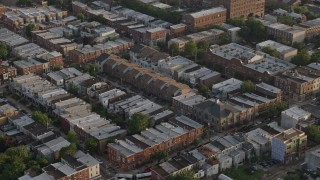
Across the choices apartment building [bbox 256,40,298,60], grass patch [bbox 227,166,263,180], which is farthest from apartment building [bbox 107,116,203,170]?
apartment building [bbox 256,40,298,60]

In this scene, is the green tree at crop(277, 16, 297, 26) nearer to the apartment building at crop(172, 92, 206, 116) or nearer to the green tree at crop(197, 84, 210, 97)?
the green tree at crop(197, 84, 210, 97)

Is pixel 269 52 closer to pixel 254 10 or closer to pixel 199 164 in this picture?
pixel 254 10

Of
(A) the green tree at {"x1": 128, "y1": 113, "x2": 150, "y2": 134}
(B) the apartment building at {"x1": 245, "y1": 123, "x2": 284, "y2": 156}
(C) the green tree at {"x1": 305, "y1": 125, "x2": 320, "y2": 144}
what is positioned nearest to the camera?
(B) the apartment building at {"x1": 245, "y1": 123, "x2": 284, "y2": 156}

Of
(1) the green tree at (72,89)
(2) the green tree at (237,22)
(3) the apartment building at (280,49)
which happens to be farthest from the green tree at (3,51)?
(3) the apartment building at (280,49)

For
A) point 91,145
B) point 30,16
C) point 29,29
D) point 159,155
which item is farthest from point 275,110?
point 30,16

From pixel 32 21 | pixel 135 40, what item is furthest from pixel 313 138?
pixel 32 21

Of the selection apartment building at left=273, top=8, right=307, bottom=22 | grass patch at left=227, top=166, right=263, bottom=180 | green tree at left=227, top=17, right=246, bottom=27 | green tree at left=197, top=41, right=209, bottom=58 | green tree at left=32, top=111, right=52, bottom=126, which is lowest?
grass patch at left=227, top=166, right=263, bottom=180

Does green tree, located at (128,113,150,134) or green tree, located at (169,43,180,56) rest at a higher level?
green tree, located at (128,113,150,134)
